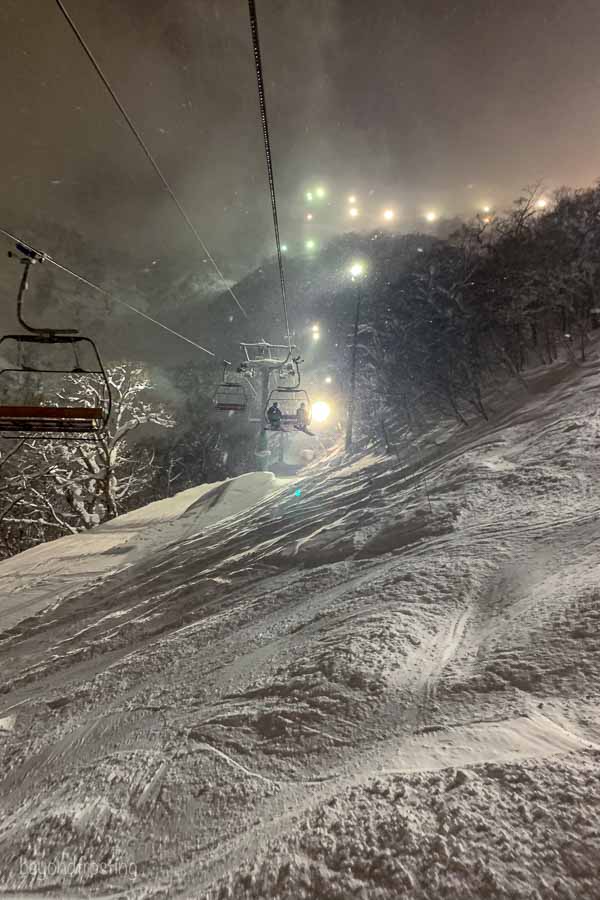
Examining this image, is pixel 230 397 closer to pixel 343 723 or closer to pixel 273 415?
pixel 273 415

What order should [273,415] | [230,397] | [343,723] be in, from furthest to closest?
[230,397] < [273,415] < [343,723]

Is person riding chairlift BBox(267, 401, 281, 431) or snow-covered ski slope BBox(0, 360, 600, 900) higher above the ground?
person riding chairlift BBox(267, 401, 281, 431)

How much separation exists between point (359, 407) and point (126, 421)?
1685 centimetres

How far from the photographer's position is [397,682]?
88.0 inches

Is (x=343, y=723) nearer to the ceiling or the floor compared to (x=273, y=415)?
nearer to the floor

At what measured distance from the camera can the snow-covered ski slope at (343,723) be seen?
4.44 ft

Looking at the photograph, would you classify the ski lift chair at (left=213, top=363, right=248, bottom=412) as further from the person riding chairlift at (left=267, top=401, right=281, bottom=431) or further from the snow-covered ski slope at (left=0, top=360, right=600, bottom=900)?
the snow-covered ski slope at (left=0, top=360, right=600, bottom=900)

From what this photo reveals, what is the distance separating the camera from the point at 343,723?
6.77ft

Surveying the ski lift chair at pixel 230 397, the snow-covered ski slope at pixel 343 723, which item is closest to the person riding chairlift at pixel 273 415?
the ski lift chair at pixel 230 397

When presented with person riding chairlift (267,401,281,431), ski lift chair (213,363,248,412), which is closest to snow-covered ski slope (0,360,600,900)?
person riding chairlift (267,401,281,431)

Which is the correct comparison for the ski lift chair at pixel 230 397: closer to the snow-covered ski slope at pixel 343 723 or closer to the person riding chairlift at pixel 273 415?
the person riding chairlift at pixel 273 415

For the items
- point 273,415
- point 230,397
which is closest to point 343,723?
point 273,415

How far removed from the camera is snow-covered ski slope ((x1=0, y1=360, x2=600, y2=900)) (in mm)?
1354

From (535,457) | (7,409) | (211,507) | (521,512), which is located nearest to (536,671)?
(521,512)
